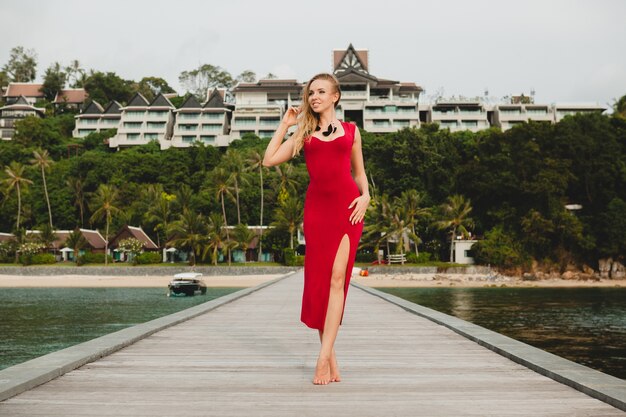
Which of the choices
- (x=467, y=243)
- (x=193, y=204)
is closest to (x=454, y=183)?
(x=467, y=243)

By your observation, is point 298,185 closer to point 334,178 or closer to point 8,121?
point 8,121

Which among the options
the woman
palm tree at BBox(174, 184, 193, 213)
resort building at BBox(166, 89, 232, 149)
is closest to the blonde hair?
the woman

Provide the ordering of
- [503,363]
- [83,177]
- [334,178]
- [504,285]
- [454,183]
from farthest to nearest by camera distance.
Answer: [83,177], [454,183], [504,285], [503,363], [334,178]

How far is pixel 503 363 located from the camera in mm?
4898

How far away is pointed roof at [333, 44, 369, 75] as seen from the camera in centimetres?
8569

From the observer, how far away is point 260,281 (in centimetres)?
4478

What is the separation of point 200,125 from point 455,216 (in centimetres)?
3834

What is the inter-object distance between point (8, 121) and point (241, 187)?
46465mm

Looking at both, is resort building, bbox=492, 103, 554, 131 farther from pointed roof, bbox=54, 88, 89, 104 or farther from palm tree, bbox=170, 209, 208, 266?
pointed roof, bbox=54, 88, 89, 104

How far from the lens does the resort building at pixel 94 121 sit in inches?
3258

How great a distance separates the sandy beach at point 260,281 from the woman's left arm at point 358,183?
38007 mm

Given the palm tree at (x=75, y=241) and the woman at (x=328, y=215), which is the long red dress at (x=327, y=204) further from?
the palm tree at (x=75, y=241)

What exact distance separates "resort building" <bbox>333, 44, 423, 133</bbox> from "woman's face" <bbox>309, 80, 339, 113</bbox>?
74.0 meters

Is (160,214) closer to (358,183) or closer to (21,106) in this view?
(21,106)
